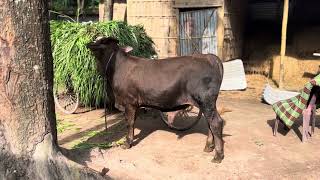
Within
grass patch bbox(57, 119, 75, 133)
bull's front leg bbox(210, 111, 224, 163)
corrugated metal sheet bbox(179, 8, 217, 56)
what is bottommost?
grass patch bbox(57, 119, 75, 133)

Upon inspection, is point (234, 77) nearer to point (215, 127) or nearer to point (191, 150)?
point (191, 150)

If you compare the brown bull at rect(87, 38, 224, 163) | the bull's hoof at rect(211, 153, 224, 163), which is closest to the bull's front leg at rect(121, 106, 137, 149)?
the brown bull at rect(87, 38, 224, 163)

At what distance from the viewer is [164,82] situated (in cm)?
643

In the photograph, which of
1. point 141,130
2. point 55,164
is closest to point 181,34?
point 141,130

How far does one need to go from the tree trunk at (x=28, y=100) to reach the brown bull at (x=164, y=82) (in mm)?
1769

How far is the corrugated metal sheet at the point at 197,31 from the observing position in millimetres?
12992

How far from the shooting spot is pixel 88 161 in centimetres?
586

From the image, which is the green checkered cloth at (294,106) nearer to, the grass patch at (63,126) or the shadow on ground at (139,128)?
the shadow on ground at (139,128)

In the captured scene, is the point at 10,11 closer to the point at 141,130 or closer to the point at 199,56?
the point at 199,56

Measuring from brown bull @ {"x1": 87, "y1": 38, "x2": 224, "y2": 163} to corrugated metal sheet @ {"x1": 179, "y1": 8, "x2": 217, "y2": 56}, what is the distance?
6.44 meters

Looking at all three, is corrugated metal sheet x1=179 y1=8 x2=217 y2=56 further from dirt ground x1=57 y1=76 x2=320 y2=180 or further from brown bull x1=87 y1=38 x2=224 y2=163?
brown bull x1=87 y1=38 x2=224 y2=163

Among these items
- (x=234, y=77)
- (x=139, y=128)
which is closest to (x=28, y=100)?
(x=139, y=128)

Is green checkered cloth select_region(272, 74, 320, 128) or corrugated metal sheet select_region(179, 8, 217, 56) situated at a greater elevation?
corrugated metal sheet select_region(179, 8, 217, 56)

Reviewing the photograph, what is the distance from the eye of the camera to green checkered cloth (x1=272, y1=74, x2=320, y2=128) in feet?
22.9
